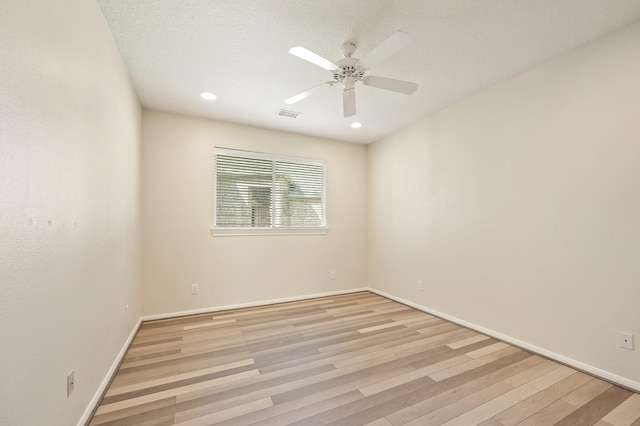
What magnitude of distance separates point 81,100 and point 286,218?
285cm

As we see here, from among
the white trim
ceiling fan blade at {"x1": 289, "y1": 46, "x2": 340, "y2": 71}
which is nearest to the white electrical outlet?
ceiling fan blade at {"x1": 289, "y1": 46, "x2": 340, "y2": 71}

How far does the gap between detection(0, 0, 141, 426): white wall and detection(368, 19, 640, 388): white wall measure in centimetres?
339

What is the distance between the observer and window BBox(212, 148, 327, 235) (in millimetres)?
3740

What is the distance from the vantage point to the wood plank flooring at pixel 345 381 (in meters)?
1.64

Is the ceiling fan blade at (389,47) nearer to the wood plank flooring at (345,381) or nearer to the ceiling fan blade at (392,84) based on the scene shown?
the ceiling fan blade at (392,84)

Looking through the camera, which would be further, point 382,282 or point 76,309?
point 382,282

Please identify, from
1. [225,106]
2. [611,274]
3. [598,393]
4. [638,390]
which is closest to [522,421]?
[598,393]

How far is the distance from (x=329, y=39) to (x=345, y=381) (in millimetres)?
2603

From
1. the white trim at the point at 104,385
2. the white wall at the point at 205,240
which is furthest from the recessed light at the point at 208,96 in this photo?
the white trim at the point at 104,385

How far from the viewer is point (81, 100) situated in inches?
59.1

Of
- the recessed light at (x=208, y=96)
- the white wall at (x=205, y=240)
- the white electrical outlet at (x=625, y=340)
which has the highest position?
the recessed light at (x=208, y=96)

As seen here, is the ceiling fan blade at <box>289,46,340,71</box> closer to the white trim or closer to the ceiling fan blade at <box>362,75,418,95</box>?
the ceiling fan blade at <box>362,75,418,95</box>

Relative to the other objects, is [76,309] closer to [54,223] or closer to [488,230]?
[54,223]

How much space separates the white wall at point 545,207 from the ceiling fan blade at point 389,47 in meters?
1.65
